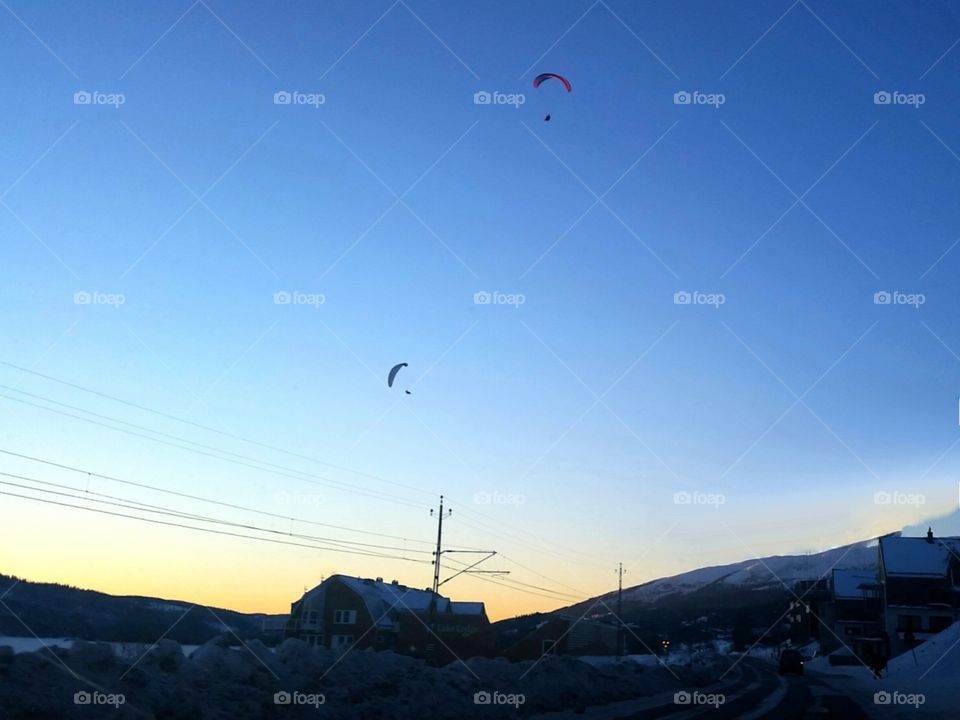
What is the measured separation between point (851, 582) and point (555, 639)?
50.4 m

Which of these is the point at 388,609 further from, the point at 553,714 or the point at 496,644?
the point at 553,714

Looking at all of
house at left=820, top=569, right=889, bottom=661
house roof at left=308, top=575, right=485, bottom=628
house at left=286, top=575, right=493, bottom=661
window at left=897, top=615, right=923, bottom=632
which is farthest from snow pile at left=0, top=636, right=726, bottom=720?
house at left=820, top=569, right=889, bottom=661

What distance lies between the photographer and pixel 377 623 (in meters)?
75.8

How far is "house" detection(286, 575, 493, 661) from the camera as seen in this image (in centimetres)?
7475

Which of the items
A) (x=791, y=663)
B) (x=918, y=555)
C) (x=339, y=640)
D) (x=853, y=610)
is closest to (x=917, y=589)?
(x=918, y=555)

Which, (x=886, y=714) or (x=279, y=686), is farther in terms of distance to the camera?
(x=886, y=714)

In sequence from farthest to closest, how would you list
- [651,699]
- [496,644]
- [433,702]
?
[496,644]
[651,699]
[433,702]

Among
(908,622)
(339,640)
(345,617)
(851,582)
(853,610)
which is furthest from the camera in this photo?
(851,582)

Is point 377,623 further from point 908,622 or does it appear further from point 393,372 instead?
point 908,622

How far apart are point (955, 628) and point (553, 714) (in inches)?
2064

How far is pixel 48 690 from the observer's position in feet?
53.3

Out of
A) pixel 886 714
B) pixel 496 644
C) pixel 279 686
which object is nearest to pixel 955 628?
pixel 496 644

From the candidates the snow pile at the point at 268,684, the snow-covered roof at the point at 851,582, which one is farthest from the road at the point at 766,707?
the snow-covered roof at the point at 851,582

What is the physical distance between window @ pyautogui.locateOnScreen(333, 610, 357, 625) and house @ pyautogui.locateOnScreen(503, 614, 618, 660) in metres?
14.4
